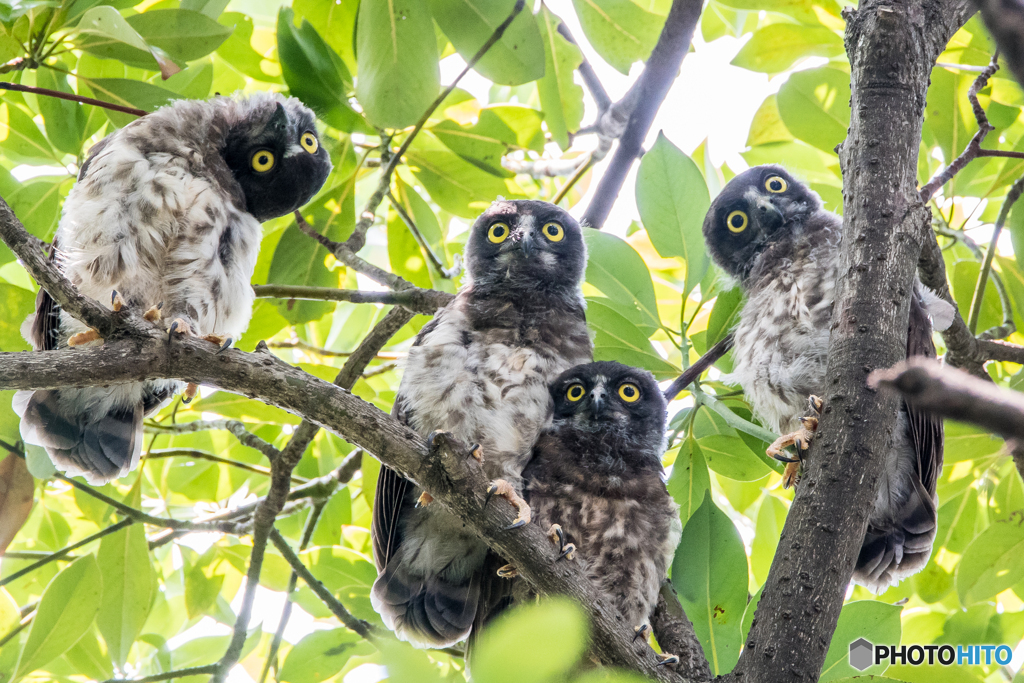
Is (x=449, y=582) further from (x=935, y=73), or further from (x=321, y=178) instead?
(x=935, y=73)

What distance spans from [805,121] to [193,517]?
3.71 meters

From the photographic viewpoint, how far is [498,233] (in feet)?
11.3

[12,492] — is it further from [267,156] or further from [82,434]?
[267,156]

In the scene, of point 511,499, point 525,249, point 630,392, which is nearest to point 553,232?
point 525,249

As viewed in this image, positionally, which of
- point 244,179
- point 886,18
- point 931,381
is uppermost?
point 886,18

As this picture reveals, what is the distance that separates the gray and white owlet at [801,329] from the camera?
2.72 meters

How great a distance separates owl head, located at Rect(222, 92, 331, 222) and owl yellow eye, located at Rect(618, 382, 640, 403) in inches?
61.4

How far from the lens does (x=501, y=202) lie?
3516 mm

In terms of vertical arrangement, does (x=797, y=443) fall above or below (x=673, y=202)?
below

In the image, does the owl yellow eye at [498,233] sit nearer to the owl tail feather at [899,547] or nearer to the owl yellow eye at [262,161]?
the owl yellow eye at [262,161]

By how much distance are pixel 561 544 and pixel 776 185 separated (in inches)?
80.2

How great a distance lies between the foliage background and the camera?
292cm

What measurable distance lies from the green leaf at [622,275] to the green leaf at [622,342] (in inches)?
3.4

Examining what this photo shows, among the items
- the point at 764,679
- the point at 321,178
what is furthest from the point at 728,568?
the point at 321,178
